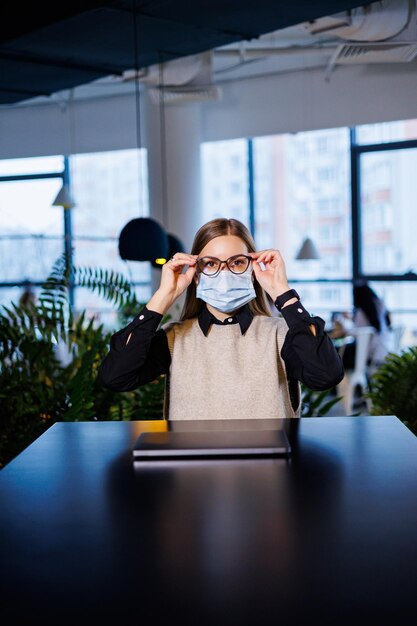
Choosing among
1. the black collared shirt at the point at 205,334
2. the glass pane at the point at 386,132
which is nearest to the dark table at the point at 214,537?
the black collared shirt at the point at 205,334

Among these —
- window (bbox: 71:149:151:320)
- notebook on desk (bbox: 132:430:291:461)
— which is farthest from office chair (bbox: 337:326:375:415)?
notebook on desk (bbox: 132:430:291:461)

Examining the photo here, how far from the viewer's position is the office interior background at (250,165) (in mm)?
9172

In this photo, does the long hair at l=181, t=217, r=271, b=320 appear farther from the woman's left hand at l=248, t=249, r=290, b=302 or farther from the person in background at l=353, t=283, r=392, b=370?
the person in background at l=353, t=283, r=392, b=370

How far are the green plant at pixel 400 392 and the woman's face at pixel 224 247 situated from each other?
1732 mm

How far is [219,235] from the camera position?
2.28 metres

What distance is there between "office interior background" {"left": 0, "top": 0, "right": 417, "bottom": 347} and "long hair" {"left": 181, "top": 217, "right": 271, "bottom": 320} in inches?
224

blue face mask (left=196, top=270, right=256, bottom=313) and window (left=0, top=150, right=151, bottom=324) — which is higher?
window (left=0, top=150, right=151, bottom=324)

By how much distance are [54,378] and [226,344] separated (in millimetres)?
1640

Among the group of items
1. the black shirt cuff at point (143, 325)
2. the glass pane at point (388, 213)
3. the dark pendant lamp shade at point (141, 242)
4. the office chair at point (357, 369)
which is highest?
the glass pane at point (388, 213)

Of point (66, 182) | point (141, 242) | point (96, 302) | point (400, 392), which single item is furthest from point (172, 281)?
point (66, 182)

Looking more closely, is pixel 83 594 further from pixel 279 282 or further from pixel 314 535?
pixel 279 282

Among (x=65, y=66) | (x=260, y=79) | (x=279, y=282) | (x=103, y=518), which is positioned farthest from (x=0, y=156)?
(x=103, y=518)

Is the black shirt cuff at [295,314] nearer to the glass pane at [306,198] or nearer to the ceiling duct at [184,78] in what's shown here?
the ceiling duct at [184,78]

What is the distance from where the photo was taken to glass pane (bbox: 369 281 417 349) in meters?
9.60
